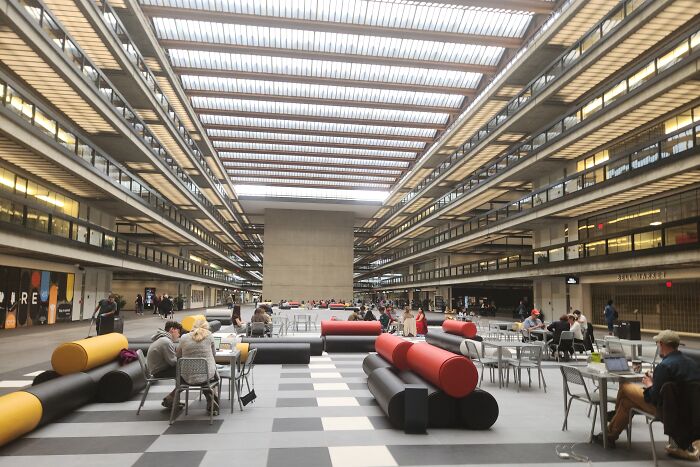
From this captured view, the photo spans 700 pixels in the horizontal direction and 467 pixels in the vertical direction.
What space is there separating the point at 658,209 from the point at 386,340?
72.4 ft

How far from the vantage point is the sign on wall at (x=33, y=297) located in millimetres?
25672

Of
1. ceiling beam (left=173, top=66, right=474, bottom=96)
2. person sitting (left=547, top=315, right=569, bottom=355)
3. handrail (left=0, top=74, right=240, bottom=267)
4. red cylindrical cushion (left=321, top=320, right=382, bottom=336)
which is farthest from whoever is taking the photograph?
ceiling beam (left=173, top=66, right=474, bottom=96)

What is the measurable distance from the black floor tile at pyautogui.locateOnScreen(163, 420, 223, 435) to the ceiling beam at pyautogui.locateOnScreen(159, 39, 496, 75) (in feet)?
→ 103

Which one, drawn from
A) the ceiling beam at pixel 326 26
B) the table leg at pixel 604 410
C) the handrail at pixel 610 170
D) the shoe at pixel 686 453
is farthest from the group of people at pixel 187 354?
the ceiling beam at pixel 326 26

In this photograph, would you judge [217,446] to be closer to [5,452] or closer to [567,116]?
[5,452]

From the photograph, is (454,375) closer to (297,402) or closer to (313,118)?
(297,402)

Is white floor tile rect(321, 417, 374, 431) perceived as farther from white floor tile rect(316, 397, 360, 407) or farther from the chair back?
the chair back

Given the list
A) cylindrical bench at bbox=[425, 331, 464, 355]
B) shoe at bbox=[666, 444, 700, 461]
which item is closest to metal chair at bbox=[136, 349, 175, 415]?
shoe at bbox=[666, 444, 700, 461]

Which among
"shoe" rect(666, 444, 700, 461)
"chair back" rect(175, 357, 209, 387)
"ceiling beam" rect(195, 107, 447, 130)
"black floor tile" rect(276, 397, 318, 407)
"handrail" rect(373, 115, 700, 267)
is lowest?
"black floor tile" rect(276, 397, 318, 407)

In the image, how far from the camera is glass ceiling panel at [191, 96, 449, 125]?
147 feet

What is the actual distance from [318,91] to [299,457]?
39216 millimetres

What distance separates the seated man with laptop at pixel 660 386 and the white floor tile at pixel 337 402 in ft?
13.4

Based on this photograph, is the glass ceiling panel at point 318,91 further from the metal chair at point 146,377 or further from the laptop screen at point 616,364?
the laptop screen at point 616,364

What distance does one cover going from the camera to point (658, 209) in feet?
86.3
